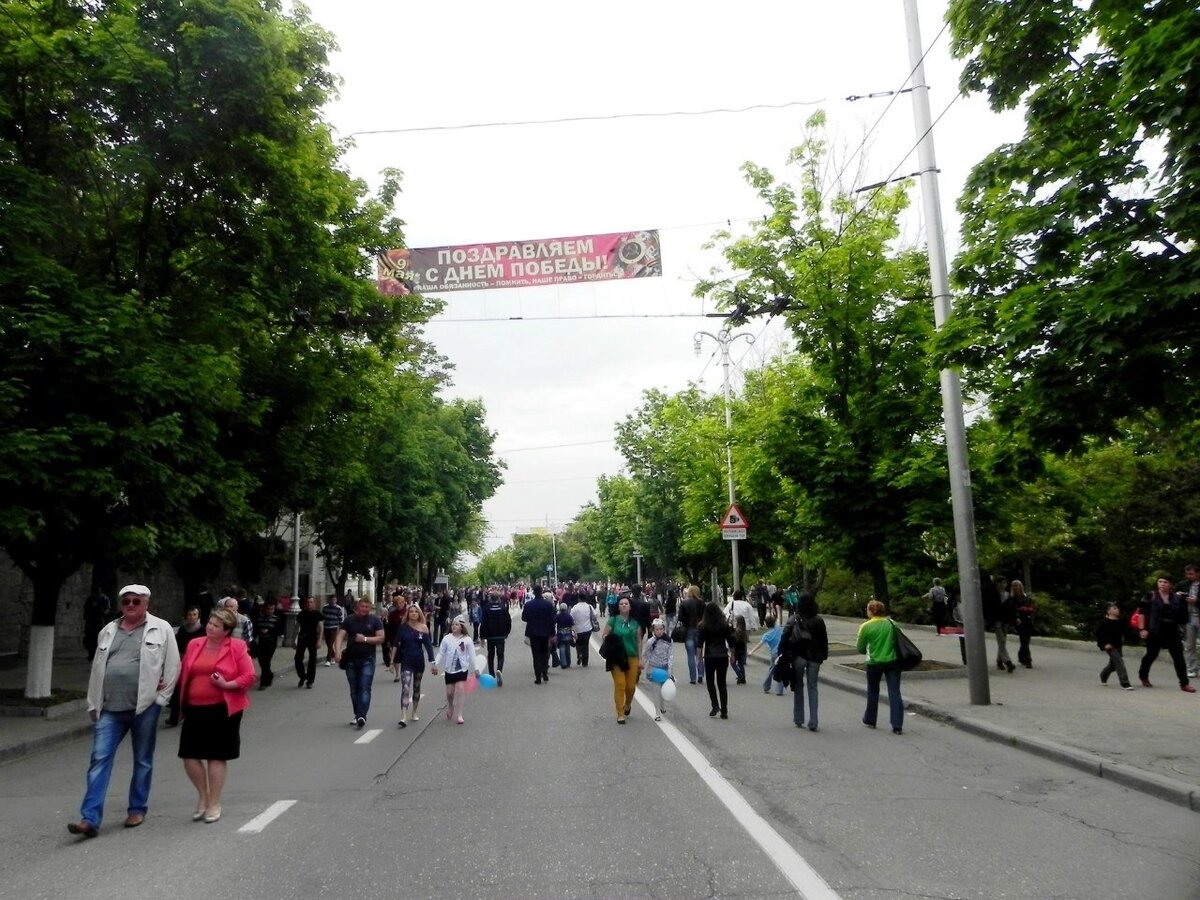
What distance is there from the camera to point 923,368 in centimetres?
1733

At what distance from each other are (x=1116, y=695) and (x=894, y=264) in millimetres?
8370

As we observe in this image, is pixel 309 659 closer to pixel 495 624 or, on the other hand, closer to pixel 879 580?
pixel 495 624

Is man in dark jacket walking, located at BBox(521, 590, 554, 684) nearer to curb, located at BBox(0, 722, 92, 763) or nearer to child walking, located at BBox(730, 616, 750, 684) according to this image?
child walking, located at BBox(730, 616, 750, 684)

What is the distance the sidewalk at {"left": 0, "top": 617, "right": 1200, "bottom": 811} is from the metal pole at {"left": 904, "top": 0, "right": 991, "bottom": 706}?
76 cm

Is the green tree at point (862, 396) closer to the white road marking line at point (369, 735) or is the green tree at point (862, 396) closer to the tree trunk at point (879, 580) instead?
the tree trunk at point (879, 580)

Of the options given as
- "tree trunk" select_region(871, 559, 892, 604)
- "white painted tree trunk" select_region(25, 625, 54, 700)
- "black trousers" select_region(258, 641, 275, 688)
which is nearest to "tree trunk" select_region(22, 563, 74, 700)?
"white painted tree trunk" select_region(25, 625, 54, 700)

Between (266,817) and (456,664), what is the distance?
5.32 meters

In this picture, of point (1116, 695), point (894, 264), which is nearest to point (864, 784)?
point (1116, 695)

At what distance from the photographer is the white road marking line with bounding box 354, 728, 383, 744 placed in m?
11.0

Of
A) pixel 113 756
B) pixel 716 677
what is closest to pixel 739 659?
pixel 716 677

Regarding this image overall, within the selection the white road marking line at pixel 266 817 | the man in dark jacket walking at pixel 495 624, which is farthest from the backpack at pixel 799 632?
the man in dark jacket walking at pixel 495 624

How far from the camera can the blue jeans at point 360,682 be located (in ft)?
40.4

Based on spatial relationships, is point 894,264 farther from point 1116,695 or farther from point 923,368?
point 1116,695

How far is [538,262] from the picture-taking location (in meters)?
16.9
